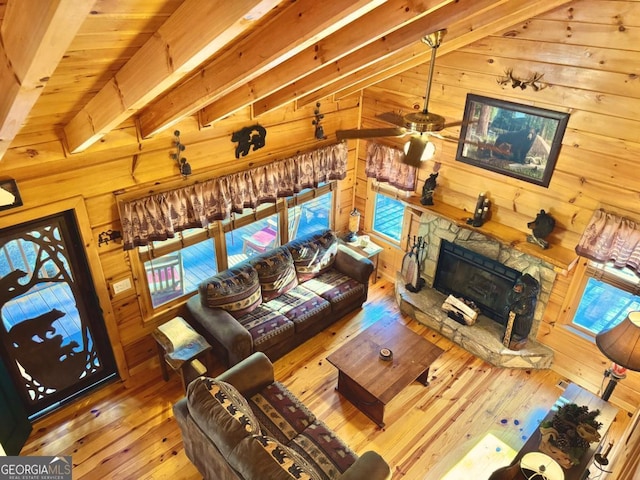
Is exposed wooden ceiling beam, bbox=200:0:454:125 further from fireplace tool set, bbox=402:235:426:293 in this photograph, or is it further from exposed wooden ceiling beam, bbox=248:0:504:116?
fireplace tool set, bbox=402:235:426:293

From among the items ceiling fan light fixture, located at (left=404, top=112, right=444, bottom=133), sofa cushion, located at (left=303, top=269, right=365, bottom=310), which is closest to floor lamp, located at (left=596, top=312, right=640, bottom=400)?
ceiling fan light fixture, located at (left=404, top=112, right=444, bottom=133)

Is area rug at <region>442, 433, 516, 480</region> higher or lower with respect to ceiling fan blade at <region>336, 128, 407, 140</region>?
lower

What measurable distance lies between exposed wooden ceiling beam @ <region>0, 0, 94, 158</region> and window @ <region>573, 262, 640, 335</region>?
4433mm

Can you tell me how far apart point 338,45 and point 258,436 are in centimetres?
258

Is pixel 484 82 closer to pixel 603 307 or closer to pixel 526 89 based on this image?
pixel 526 89

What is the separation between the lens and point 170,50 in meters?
2.00

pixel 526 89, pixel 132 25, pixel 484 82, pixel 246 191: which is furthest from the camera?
pixel 246 191

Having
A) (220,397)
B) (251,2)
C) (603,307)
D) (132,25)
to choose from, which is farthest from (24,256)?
(603,307)

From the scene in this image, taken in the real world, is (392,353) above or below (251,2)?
below

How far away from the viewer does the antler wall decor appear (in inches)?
159

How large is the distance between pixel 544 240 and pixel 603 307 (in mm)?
854

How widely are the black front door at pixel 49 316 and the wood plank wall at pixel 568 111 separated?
382 cm

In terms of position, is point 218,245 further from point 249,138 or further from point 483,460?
point 483,460

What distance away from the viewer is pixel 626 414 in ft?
14.3
